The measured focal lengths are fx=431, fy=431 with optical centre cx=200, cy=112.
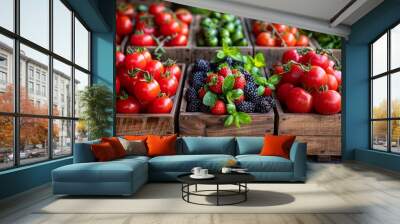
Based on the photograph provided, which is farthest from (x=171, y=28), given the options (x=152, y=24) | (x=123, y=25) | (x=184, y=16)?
(x=123, y=25)

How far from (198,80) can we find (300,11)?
202cm

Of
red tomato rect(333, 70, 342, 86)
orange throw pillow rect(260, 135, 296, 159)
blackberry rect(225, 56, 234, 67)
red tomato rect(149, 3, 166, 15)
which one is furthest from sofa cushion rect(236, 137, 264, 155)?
red tomato rect(149, 3, 166, 15)

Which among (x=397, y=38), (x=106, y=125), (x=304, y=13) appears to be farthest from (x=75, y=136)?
(x=397, y=38)

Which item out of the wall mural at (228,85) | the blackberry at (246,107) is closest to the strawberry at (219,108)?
the wall mural at (228,85)

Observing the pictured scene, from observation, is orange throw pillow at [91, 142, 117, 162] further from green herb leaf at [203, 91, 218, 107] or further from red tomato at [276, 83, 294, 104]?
red tomato at [276, 83, 294, 104]

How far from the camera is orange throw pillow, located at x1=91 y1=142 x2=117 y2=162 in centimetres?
479

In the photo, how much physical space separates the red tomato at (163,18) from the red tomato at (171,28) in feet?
0.29

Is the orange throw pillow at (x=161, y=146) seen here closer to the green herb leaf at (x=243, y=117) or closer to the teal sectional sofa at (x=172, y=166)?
the teal sectional sofa at (x=172, y=166)

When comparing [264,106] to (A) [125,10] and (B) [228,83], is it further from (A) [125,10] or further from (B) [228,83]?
(A) [125,10]

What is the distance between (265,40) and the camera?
7.60 meters

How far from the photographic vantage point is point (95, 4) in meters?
6.35

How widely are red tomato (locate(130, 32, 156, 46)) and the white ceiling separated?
96cm

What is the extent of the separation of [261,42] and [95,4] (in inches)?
116

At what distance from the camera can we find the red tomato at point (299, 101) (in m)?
6.63
